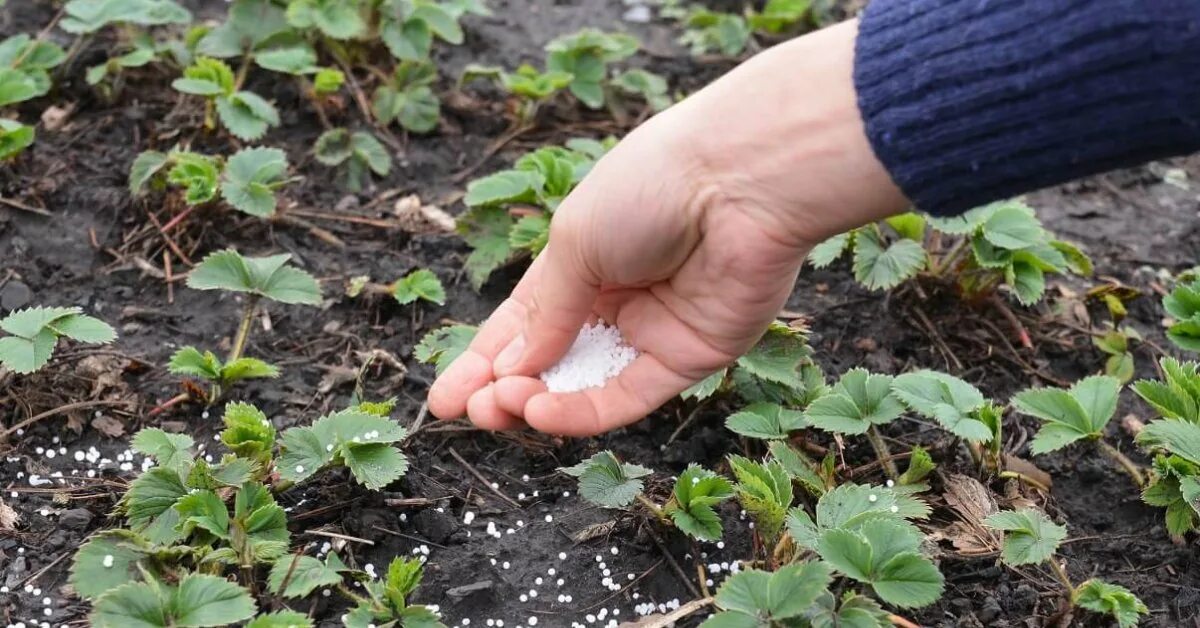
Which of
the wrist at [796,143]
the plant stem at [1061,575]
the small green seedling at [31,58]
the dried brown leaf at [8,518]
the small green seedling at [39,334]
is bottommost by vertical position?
the plant stem at [1061,575]

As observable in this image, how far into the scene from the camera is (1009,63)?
193 cm

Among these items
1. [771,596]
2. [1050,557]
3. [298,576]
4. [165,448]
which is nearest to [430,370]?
[165,448]

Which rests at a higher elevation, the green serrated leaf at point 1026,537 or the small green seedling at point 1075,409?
the small green seedling at point 1075,409

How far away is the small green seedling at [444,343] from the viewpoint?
9.03 ft

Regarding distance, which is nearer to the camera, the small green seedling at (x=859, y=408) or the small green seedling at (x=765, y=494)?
the small green seedling at (x=765, y=494)

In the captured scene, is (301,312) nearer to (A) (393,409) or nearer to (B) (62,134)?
(A) (393,409)

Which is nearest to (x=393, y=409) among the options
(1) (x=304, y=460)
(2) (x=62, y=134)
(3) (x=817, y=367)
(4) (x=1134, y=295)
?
(1) (x=304, y=460)

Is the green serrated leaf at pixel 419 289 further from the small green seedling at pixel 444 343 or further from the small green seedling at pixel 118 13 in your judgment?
the small green seedling at pixel 118 13

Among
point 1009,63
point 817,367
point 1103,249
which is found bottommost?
point 1103,249

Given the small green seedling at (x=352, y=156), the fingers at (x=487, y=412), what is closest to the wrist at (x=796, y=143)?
the fingers at (x=487, y=412)

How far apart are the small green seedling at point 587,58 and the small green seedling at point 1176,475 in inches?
79.5

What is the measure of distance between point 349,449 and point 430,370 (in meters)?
0.58

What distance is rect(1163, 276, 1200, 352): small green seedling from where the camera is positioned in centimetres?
275

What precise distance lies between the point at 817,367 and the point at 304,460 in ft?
3.77
